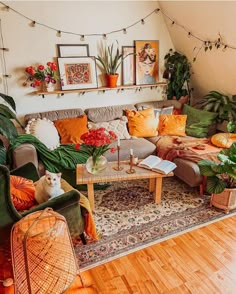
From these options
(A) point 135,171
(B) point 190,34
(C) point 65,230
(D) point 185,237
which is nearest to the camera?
(C) point 65,230

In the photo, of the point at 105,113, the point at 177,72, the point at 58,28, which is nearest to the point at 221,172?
the point at 105,113

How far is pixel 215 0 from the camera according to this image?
2.87 m

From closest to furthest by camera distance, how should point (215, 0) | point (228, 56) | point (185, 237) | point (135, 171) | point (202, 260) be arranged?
1. point (202, 260)
2. point (185, 237)
3. point (135, 171)
4. point (215, 0)
5. point (228, 56)

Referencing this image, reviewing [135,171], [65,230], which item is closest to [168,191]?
[135,171]

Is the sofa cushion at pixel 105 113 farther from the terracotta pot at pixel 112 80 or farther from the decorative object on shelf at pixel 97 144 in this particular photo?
the decorative object on shelf at pixel 97 144

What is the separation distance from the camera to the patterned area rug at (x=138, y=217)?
212 centimetres

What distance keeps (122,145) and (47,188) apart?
1552 millimetres

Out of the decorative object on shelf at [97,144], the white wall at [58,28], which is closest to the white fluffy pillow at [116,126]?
the white wall at [58,28]

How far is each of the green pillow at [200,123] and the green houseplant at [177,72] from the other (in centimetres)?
64

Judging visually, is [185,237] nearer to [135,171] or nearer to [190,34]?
[135,171]

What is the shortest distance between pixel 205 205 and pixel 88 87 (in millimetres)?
2322

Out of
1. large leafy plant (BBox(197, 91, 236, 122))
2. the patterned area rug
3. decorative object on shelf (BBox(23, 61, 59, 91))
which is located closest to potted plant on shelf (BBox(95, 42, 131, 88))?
decorative object on shelf (BBox(23, 61, 59, 91))

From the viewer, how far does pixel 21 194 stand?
1.93 metres

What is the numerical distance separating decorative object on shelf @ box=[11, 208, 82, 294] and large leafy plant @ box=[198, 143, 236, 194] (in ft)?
5.22
